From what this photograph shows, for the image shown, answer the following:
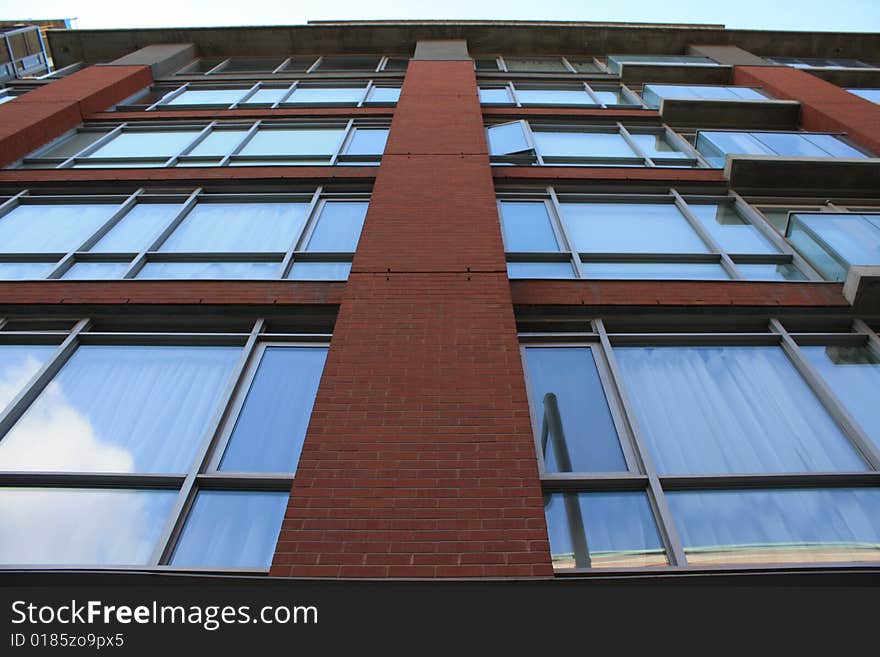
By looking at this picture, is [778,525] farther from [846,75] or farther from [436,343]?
[846,75]

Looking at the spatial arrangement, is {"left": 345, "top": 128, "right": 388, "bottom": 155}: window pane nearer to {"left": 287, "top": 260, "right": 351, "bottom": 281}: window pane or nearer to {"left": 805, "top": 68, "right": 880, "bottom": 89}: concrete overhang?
{"left": 287, "top": 260, "right": 351, "bottom": 281}: window pane

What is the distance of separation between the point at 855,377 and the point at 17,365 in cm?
890

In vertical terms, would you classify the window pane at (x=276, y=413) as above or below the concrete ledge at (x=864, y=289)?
below

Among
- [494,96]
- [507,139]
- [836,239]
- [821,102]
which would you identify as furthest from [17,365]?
[821,102]

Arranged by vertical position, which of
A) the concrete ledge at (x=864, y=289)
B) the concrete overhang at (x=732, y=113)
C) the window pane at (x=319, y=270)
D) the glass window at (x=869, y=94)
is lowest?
the concrete ledge at (x=864, y=289)

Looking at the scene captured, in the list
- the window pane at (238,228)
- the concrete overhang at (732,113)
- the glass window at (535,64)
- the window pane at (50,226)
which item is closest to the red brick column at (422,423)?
the window pane at (238,228)

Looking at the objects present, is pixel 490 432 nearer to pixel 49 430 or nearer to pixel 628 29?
pixel 49 430

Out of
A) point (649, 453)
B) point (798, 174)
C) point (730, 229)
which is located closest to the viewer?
point (649, 453)

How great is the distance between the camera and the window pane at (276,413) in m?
4.88

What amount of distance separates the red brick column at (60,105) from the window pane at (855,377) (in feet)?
42.7

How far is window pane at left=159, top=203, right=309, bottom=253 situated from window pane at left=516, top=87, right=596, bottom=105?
7330mm

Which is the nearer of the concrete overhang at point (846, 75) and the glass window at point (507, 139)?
the glass window at point (507, 139)

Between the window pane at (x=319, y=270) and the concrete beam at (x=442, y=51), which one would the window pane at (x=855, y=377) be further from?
the concrete beam at (x=442, y=51)

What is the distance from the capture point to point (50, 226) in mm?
8461
